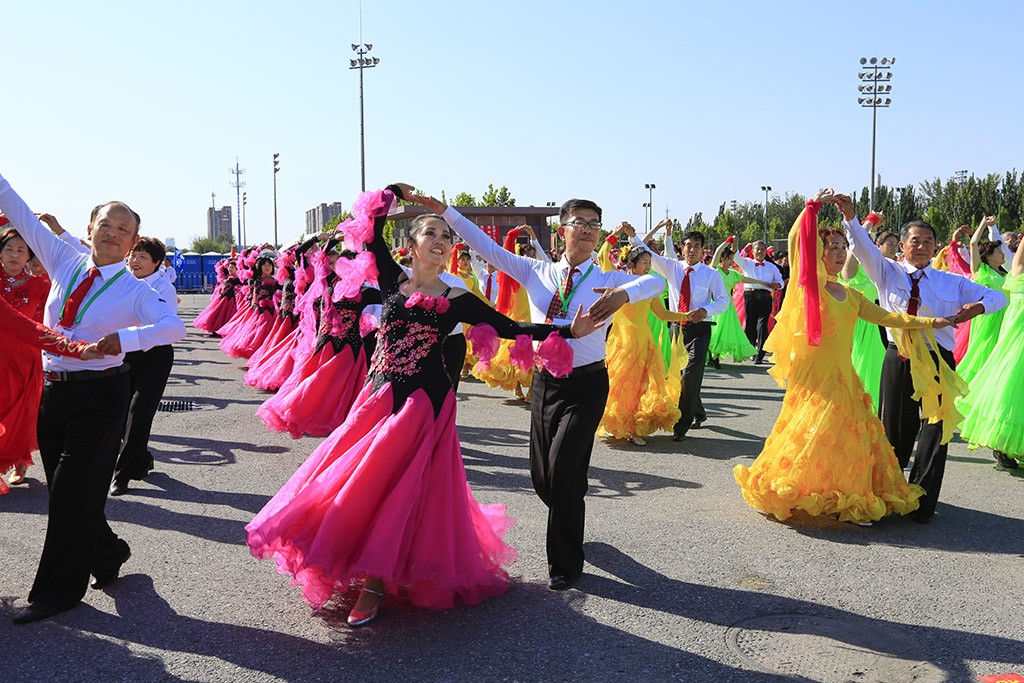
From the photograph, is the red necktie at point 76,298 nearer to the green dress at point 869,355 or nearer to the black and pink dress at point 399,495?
the black and pink dress at point 399,495

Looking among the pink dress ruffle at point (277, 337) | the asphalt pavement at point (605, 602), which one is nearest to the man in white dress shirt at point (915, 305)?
the asphalt pavement at point (605, 602)

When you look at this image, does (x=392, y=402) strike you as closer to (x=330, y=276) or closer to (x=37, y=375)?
(x=37, y=375)

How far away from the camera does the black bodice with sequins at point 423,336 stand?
173 inches

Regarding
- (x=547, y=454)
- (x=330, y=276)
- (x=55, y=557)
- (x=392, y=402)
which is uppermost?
(x=330, y=276)

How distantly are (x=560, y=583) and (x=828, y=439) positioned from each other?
2.32m

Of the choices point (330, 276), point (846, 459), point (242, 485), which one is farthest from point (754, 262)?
point (242, 485)

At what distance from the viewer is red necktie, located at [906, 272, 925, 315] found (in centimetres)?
624

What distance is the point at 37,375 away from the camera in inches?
263

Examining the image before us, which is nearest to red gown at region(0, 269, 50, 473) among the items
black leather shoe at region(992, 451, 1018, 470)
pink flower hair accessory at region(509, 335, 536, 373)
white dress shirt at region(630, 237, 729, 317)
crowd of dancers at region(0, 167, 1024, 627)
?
crowd of dancers at region(0, 167, 1024, 627)

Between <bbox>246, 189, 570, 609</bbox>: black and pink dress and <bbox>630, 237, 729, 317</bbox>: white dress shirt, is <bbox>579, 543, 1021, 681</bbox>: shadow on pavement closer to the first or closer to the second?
<bbox>246, 189, 570, 609</bbox>: black and pink dress

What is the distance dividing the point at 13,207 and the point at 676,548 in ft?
13.7

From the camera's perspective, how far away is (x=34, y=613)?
4129 millimetres

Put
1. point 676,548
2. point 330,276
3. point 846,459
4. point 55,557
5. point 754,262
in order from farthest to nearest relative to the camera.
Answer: point 754,262 → point 330,276 → point 846,459 → point 676,548 → point 55,557

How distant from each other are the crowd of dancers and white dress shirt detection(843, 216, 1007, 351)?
2cm
